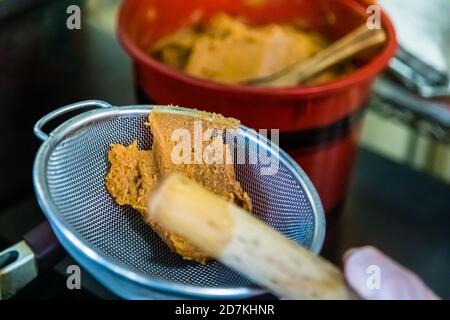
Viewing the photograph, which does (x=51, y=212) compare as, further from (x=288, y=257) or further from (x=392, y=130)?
(x=392, y=130)

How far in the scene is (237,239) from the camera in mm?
378

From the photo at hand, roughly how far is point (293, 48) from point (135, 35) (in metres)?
0.16

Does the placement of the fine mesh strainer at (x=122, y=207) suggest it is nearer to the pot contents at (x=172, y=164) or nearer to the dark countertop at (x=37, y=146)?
the pot contents at (x=172, y=164)

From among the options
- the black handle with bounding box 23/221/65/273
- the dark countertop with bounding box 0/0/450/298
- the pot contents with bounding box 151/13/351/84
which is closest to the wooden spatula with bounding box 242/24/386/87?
the pot contents with bounding box 151/13/351/84

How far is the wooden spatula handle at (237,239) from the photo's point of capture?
37 cm

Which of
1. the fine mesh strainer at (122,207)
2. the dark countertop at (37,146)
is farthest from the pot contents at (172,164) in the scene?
the dark countertop at (37,146)

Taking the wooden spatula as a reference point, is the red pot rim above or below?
above

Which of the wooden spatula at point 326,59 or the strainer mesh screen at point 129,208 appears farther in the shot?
the wooden spatula at point 326,59

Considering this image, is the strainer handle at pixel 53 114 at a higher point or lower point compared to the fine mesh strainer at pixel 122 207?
higher

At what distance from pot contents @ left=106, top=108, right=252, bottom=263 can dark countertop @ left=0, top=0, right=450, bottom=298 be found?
17cm

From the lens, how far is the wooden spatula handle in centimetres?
37

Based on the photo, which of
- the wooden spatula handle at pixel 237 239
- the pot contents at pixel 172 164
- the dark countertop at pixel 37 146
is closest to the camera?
the wooden spatula handle at pixel 237 239

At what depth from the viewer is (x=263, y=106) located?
23.7 inches

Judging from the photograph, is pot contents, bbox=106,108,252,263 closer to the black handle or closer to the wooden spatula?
the black handle
